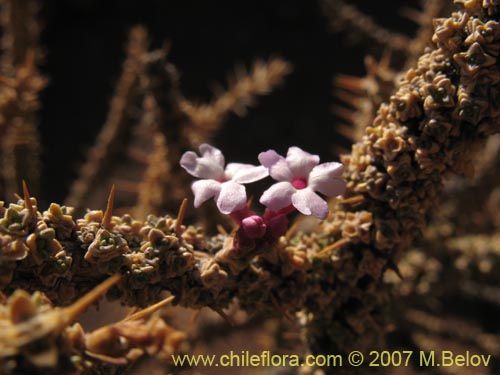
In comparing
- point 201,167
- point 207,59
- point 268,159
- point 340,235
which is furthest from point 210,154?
point 207,59

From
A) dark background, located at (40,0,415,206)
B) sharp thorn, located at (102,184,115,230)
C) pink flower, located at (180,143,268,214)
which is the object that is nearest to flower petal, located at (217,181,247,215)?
pink flower, located at (180,143,268,214)

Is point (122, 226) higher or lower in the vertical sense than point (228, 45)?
lower

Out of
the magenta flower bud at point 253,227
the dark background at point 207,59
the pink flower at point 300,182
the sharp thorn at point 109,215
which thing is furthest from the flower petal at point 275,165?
the dark background at point 207,59

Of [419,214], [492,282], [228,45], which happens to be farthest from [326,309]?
[228,45]

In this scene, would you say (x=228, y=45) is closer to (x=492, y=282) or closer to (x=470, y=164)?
(x=492, y=282)

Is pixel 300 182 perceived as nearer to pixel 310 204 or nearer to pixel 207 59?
pixel 310 204

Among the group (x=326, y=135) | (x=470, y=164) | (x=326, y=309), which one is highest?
(x=326, y=135)
